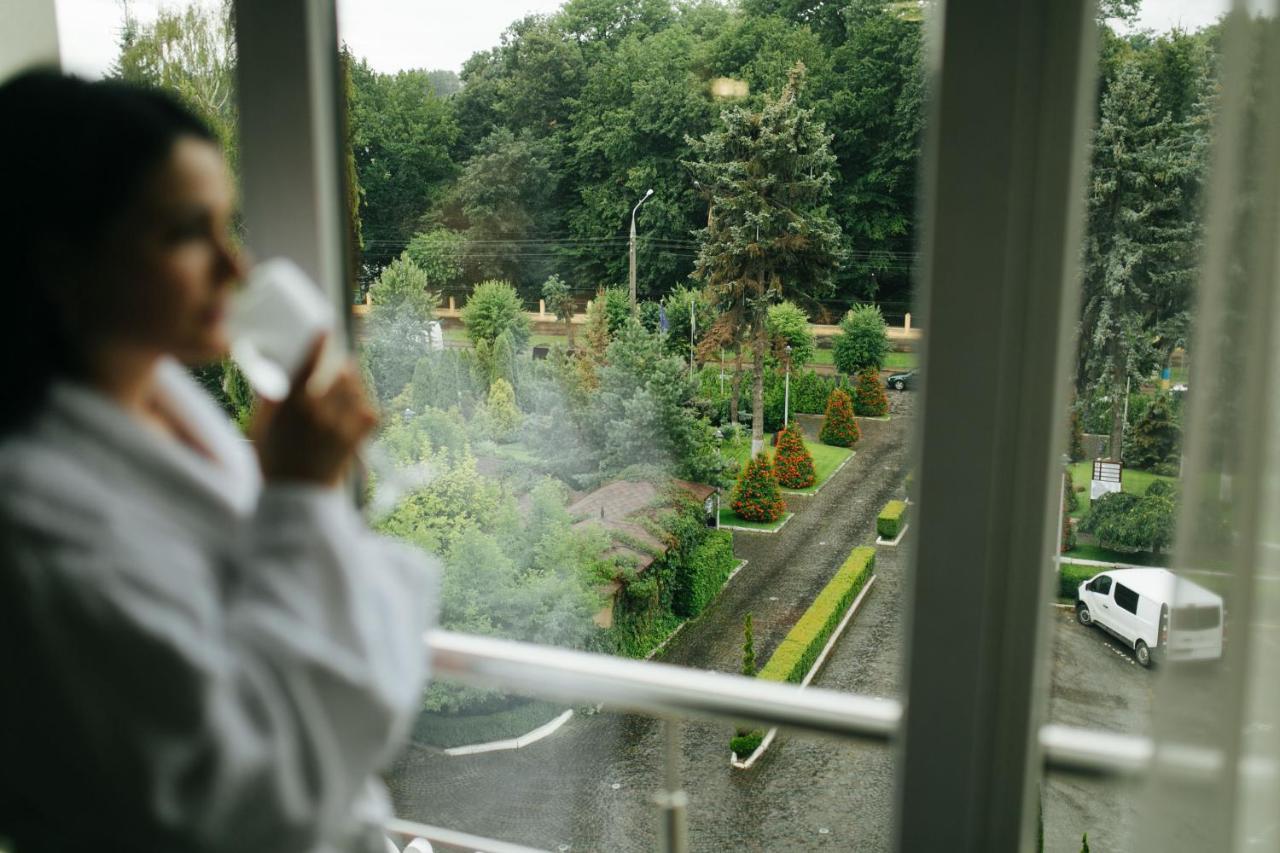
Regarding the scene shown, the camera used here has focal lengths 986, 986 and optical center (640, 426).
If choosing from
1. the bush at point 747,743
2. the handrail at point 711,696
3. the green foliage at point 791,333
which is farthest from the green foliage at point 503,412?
the bush at point 747,743

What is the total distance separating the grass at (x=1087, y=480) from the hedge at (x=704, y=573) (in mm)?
617

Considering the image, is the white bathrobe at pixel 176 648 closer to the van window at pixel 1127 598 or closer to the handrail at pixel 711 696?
the handrail at pixel 711 696

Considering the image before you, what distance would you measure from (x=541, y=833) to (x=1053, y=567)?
4.01 feet

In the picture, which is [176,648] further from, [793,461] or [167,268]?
[793,461]

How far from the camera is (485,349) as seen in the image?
68.6 inches

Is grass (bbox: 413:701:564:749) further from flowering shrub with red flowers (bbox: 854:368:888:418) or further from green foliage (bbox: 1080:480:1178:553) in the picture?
green foliage (bbox: 1080:480:1178:553)

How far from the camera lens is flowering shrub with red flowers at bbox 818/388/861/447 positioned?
157 centimetres

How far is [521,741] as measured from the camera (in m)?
1.93

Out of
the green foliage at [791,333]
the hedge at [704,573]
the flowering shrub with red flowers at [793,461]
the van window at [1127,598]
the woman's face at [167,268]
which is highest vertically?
the woman's face at [167,268]

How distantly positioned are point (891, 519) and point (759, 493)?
22 centimetres

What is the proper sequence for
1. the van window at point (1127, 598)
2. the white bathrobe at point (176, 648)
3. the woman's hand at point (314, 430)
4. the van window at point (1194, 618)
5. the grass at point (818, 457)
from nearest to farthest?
1. the white bathrobe at point (176, 648)
2. the woman's hand at point (314, 430)
3. the van window at point (1194, 618)
4. the van window at point (1127, 598)
5. the grass at point (818, 457)

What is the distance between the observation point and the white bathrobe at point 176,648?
0.63 m

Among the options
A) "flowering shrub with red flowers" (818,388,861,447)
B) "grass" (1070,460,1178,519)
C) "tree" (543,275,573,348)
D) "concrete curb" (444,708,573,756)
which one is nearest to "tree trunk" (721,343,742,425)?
"flowering shrub with red flowers" (818,388,861,447)

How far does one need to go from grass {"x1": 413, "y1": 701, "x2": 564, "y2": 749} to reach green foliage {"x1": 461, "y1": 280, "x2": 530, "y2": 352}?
29.0 inches
